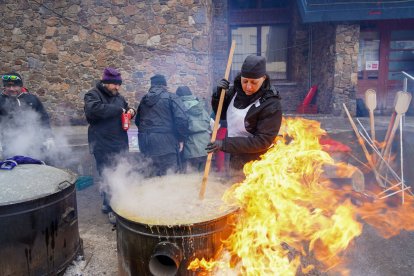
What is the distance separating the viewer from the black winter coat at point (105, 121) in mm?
5312

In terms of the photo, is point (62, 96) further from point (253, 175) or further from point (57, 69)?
point (253, 175)

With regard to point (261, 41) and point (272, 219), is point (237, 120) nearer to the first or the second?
point (272, 219)

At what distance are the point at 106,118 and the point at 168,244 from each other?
124 inches

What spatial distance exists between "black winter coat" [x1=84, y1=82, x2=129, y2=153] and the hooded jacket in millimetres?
1205

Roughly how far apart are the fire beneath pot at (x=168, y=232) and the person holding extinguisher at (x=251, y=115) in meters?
0.62

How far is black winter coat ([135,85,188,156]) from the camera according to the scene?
224 inches

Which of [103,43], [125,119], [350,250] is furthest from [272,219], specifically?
[103,43]

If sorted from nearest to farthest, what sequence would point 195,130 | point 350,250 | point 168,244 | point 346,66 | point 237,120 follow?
point 168,244
point 237,120
point 350,250
point 195,130
point 346,66

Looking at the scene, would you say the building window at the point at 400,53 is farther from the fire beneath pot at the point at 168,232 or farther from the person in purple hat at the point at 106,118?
the fire beneath pot at the point at 168,232

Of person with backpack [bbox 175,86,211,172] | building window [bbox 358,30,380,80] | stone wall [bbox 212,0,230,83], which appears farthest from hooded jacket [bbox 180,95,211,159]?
building window [bbox 358,30,380,80]

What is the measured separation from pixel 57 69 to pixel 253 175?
8.26 metres

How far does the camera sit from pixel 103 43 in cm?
962

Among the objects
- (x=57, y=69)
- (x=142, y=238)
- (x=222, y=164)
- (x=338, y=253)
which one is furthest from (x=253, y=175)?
(x=57, y=69)

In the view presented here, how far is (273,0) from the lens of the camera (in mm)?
13656
